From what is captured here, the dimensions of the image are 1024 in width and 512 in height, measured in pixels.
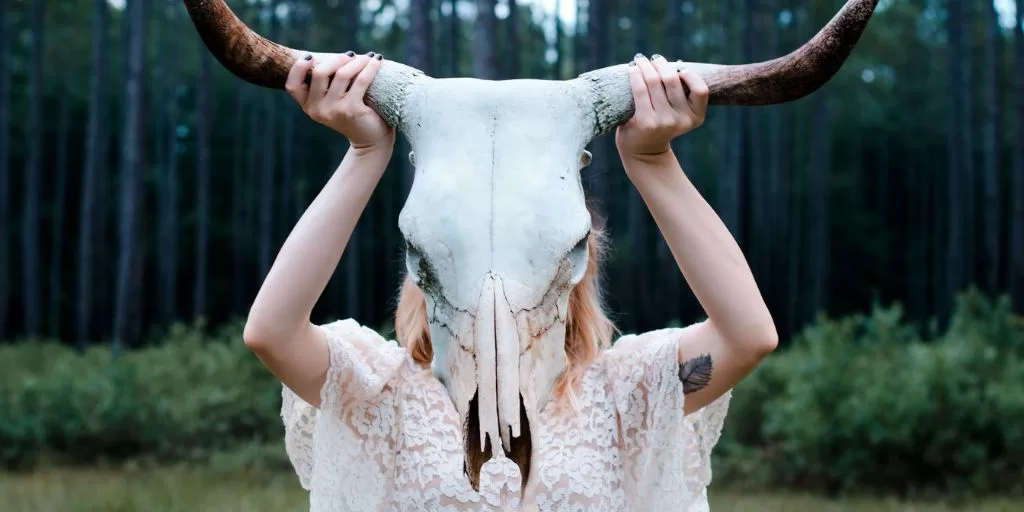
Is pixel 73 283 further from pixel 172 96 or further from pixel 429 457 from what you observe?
pixel 429 457

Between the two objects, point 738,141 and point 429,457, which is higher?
point 738,141

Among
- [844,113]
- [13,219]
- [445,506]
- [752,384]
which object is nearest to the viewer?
[445,506]

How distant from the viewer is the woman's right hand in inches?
76.3

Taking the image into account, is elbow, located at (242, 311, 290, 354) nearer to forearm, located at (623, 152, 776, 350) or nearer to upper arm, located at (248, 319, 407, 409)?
upper arm, located at (248, 319, 407, 409)

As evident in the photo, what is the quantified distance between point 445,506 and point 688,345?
1.98 feet

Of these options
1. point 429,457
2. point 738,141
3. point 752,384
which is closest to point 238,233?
point 738,141

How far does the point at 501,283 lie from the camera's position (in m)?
1.68

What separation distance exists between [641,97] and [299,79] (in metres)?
0.59

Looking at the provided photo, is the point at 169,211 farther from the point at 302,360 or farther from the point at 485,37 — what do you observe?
the point at 302,360

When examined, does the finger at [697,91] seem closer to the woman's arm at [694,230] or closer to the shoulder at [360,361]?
the woman's arm at [694,230]

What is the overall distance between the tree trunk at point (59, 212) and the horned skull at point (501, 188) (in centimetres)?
3240

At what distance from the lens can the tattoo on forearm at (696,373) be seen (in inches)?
A: 91.0

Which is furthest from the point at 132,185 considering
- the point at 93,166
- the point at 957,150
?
the point at 957,150

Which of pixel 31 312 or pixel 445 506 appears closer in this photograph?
pixel 445 506
